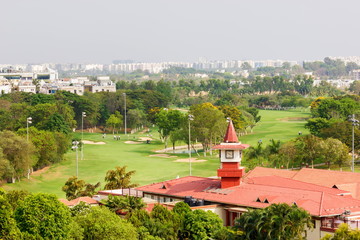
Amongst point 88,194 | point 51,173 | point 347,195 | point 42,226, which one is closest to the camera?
point 42,226

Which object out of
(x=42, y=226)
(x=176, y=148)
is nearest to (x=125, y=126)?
(x=176, y=148)

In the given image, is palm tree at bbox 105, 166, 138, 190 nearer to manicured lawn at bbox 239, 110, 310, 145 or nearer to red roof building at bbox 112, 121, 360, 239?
red roof building at bbox 112, 121, 360, 239

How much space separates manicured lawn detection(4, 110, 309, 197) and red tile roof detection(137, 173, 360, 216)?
2188cm

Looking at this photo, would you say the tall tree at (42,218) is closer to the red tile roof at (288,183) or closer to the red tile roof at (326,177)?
the red tile roof at (288,183)

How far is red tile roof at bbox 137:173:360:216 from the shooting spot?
1688 inches

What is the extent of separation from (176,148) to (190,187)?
62.5m

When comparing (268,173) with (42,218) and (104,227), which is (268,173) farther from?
(42,218)

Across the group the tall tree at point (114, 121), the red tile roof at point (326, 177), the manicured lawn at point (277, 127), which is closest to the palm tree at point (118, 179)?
the red tile roof at point (326, 177)

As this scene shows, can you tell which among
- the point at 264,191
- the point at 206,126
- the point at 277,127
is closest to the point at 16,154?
the point at 206,126

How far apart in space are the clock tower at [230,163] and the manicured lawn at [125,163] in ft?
81.0

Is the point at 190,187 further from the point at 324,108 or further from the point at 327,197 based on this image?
the point at 324,108

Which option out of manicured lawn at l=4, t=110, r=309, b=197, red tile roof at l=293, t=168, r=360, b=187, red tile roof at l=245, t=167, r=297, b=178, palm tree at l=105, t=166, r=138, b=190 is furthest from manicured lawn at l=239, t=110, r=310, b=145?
red tile roof at l=293, t=168, r=360, b=187

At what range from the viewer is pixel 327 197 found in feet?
145

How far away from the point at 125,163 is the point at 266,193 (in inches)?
1971
